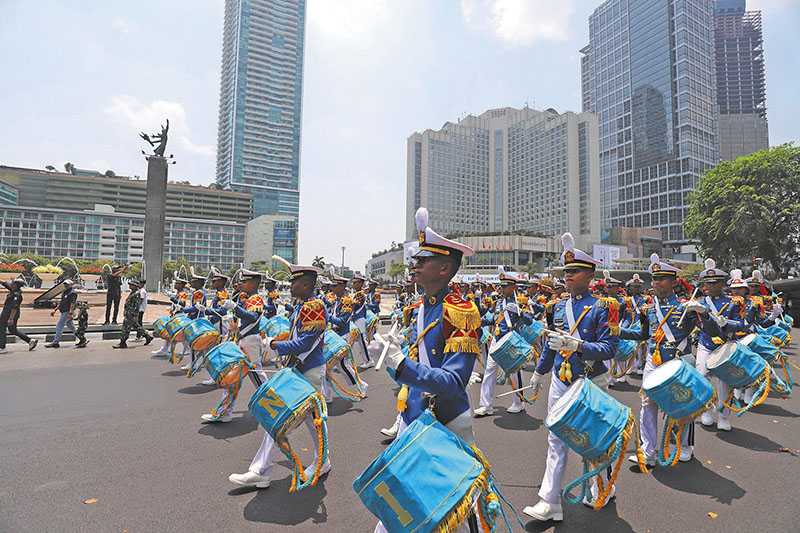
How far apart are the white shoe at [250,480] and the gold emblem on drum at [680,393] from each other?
4194 mm

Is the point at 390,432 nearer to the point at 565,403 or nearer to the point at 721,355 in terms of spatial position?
the point at 565,403

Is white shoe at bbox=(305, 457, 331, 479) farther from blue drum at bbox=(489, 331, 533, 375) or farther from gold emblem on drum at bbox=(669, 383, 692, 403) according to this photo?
gold emblem on drum at bbox=(669, 383, 692, 403)

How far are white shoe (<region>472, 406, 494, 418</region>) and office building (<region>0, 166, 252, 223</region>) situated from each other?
129 meters

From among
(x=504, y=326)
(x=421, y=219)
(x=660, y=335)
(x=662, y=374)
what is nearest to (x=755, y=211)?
(x=504, y=326)

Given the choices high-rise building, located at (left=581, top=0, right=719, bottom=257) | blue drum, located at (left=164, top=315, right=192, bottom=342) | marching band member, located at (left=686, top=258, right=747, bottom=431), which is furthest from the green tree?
high-rise building, located at (left=581, top=0, right=719, bottom=257)

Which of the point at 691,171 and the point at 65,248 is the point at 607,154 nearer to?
the point at 691,171

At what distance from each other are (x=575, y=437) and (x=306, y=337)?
2.64m

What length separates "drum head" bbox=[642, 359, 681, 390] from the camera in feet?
14.4

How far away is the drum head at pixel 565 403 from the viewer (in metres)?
3.36

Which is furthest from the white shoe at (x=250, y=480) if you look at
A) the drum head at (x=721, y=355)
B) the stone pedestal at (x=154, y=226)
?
the stone pedestal at (x=154, y=226)

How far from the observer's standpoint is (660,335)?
5.08m

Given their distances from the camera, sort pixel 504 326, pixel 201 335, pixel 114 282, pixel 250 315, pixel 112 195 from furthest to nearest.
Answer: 1. pixel 112 195
2. pixel 114 282
3. pixel 504 326
4. pixel 201 335
5. pixel 250 315

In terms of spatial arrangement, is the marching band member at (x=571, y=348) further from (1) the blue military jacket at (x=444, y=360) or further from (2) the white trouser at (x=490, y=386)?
(2) the white trouser at (x=490, y=386)

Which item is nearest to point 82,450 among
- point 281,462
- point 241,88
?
point 281,462
